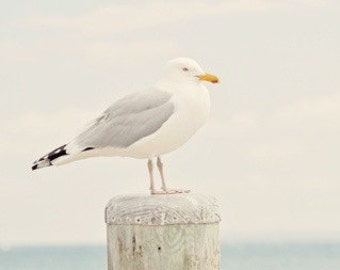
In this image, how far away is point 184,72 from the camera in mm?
8586

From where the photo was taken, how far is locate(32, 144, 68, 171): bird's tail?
8.57m

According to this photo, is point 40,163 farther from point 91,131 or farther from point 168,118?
point 168,118

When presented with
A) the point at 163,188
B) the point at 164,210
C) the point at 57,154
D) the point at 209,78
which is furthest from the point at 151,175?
the point at 164,210

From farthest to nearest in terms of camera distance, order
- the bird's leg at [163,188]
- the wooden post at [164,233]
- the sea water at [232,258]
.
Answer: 1. the sea water at [232,258]
2. the bird's leg at [163,188]
3. the wooden post at [164,233]

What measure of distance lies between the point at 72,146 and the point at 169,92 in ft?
2.98

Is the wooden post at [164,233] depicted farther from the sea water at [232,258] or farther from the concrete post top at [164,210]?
the sea water at [232,258]

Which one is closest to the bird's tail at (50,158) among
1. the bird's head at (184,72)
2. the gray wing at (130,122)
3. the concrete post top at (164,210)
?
the gray wing at (130,122)

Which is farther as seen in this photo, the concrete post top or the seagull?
the seagull

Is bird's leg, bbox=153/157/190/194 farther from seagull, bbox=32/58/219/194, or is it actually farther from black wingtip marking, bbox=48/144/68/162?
black wingtip marking, bbox=48/144/68/162

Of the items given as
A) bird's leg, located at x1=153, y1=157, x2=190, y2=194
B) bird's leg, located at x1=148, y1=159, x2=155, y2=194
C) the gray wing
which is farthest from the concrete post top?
the gray wing

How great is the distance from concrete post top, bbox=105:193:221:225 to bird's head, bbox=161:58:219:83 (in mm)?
1401

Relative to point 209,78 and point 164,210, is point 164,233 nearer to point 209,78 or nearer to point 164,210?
point 164,210

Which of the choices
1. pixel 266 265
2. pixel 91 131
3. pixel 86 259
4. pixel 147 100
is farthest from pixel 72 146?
pixel 86 259

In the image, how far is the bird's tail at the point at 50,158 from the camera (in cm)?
857
